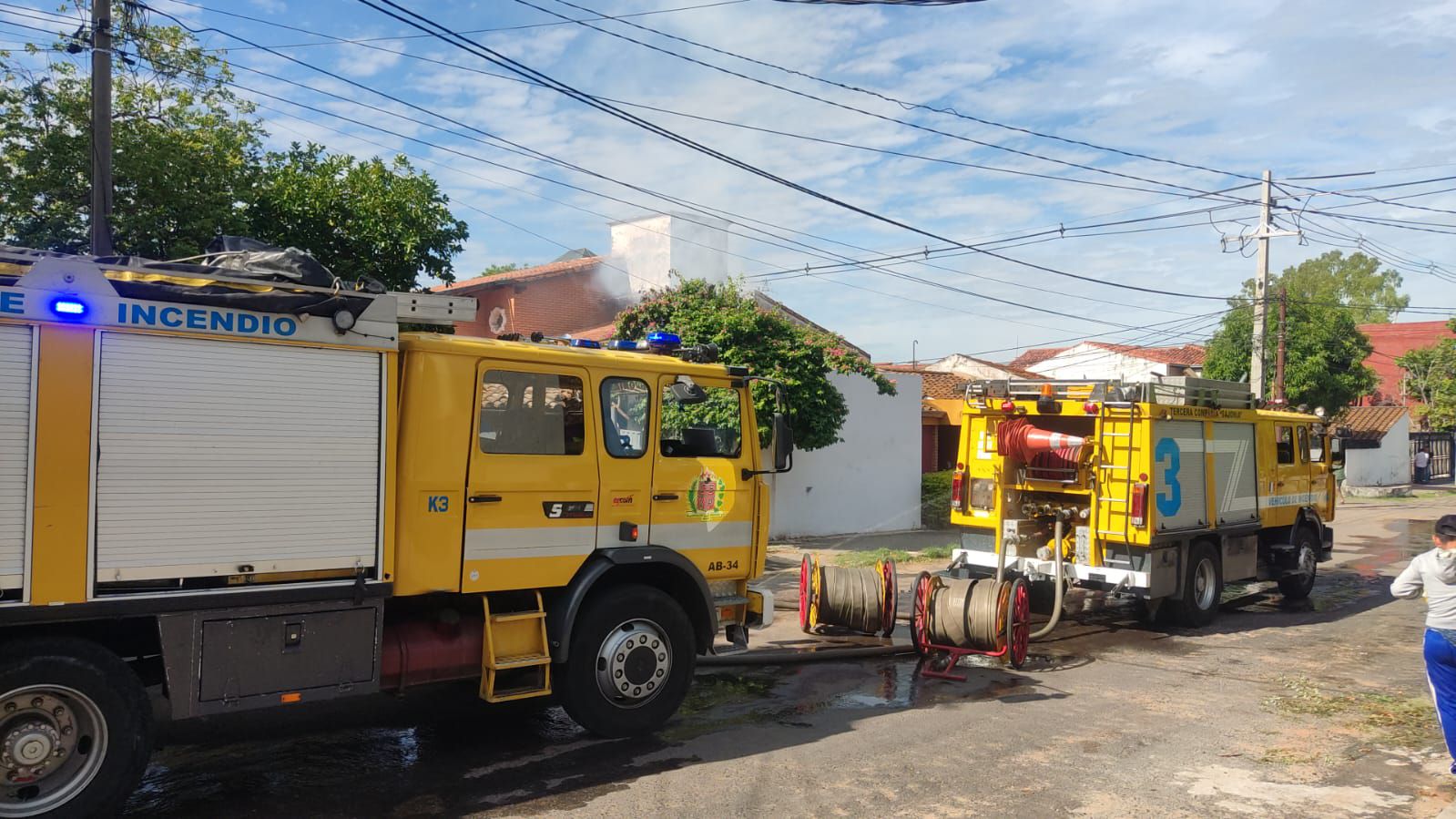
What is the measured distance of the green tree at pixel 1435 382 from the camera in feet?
122

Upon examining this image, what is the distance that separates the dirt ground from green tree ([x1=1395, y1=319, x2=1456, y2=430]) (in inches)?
1314

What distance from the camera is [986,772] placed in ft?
20.3

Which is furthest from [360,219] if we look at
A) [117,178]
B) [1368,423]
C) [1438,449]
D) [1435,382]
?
[1438,449]

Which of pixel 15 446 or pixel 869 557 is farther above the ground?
pixel 15 446

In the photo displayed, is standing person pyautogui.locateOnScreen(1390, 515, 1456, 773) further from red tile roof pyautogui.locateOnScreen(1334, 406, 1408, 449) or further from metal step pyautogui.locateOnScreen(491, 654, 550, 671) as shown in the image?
red tile roof pyautogui.locateOnScreen(1334, 406, 1408, 449)

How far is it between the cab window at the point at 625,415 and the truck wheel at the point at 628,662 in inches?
36.6

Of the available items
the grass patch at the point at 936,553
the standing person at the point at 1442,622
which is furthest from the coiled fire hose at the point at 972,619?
the grass patch at the point at 936,553

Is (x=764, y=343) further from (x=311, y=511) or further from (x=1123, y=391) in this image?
(x=311, y=511)

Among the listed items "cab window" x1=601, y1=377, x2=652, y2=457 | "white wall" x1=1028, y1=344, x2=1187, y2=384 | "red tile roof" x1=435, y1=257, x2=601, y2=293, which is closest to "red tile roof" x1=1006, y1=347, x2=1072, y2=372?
"white wall" x1=1028, y1=344, x2=1187, y2=384

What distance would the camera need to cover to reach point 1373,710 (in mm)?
7934

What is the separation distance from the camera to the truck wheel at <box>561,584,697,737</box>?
652 centimetres

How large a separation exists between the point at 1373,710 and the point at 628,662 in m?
5.80

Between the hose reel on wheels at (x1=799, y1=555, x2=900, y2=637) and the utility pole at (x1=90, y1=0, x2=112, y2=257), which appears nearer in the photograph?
the utility pole at (x1=90, y1=0, x2=112, y2=257)

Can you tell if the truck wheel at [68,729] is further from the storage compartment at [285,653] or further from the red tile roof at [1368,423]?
the red tile roof at [1368,423]
